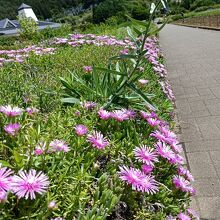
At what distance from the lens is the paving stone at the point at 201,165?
2.82 m

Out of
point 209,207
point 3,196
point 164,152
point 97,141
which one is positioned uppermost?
point 3,196

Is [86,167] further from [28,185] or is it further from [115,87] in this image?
[115,87]

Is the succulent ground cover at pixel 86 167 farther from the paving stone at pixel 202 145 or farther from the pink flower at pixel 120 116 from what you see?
the paving stone at pixel 202 145

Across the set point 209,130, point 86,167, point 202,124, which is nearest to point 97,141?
point 86,167

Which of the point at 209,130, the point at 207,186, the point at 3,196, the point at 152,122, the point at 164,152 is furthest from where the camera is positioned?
the point at 209,130

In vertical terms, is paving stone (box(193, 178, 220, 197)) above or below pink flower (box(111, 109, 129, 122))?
below

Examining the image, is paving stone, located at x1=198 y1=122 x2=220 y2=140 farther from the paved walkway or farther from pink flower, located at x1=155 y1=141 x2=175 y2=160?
pink flower, located at x1=155 y1=141 x2=175 y2=160

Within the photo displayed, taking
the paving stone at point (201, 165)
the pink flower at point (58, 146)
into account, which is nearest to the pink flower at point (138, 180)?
the pink flower at point (58, 146)

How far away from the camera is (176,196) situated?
62.0 inches

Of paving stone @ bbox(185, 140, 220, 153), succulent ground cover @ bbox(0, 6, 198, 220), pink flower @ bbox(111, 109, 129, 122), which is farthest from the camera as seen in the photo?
paving stone @ bbox(185, 140, 220, 153)

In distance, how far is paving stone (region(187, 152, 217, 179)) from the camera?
2820 mm

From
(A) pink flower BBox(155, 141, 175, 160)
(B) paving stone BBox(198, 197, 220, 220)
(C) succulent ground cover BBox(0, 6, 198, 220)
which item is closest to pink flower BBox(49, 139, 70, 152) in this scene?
(C) succulent ground cover BBox(0, 6, 198, 220)

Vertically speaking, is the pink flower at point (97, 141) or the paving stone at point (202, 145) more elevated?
the pink flower at point (97, 141)

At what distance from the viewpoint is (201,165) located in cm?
299
